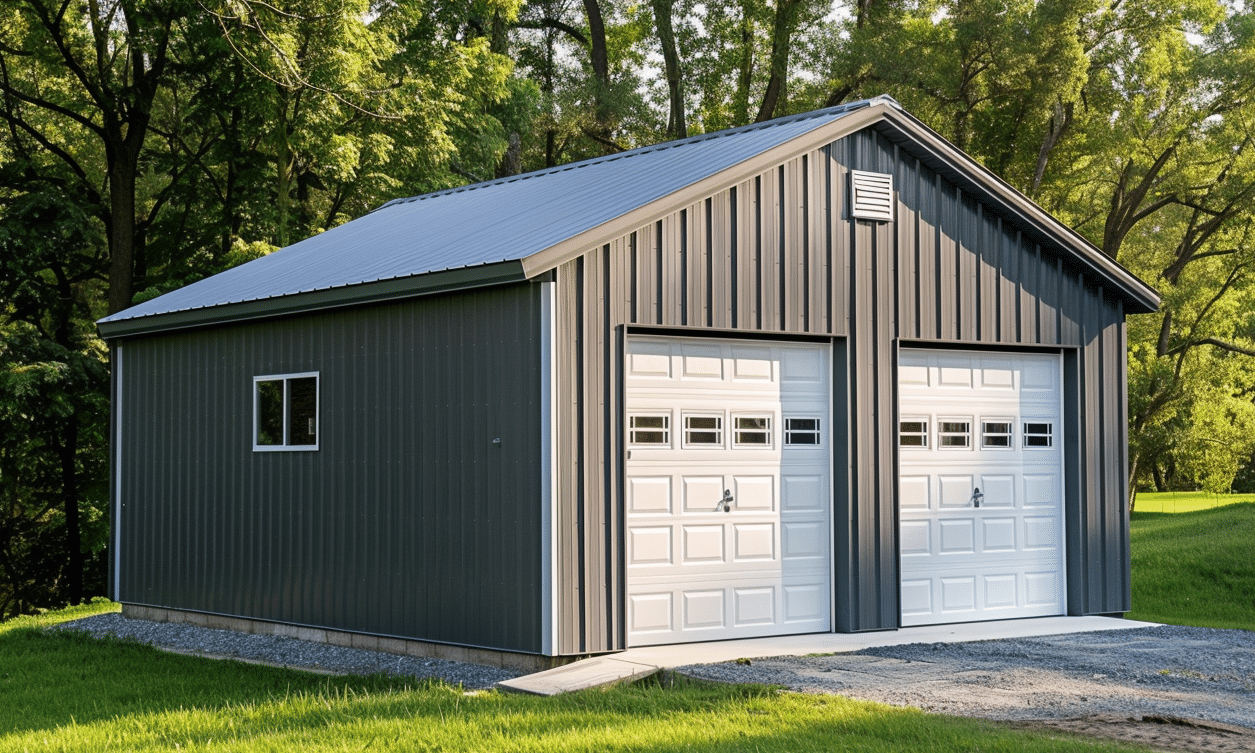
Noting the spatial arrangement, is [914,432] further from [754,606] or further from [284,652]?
[284,652]

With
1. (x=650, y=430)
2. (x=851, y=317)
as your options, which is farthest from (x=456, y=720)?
(x=851, y=317)

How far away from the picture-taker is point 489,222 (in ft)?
42.2

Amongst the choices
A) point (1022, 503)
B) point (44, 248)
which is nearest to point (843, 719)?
point (1022, 503)

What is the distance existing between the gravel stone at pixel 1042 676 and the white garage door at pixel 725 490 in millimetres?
1141

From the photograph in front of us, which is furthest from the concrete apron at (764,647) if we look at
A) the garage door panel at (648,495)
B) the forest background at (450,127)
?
the forest background at (450,127)

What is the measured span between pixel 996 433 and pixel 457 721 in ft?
23.0

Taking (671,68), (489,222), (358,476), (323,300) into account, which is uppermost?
(671,68)

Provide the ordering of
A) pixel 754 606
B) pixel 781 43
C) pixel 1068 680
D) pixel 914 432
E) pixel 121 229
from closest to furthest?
pixel 1068 680
pixel 754 606
pixel 914 432
pixel 121 229
pixel 781 43

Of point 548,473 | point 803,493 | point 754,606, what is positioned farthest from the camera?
point 803,493

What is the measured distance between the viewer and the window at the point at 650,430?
1088 centimetres

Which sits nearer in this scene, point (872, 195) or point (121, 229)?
point (872, 195)

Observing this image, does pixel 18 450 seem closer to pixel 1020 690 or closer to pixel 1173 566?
pixel 1173 566

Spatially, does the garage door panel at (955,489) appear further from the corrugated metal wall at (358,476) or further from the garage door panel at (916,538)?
the corrugated metal wall at (358,476)

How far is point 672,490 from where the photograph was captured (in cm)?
1106
